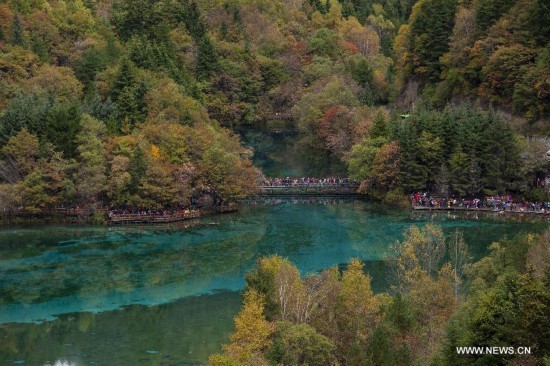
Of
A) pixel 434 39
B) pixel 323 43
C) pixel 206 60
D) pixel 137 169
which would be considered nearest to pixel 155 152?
pixel 137 169

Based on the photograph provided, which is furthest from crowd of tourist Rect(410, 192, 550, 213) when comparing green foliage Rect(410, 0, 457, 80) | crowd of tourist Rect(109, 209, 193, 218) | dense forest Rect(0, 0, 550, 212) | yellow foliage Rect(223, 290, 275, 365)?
yellow foliage Rect(223, 290, 275, 365)

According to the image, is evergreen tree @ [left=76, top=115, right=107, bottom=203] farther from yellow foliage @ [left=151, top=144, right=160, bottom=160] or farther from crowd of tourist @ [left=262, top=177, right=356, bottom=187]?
crowd of tourist @ [left=262, top=177, right=356, bottom=187]

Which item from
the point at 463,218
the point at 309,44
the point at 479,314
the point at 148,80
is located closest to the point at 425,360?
the point at 479,314

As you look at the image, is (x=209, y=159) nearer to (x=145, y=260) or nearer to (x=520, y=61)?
(x=145, y=260)

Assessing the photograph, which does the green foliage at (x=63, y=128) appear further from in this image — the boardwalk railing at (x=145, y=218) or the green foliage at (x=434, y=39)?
the green foliage at (x=434, y=39)

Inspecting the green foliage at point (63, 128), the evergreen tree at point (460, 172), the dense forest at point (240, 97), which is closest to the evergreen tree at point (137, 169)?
the dense forest at point (240, 97)

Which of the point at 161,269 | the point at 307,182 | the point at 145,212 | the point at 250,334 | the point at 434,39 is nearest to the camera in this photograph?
the point at 250,334

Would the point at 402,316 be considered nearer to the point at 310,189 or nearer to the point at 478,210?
the point at 478,210
